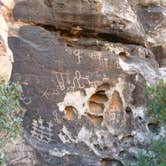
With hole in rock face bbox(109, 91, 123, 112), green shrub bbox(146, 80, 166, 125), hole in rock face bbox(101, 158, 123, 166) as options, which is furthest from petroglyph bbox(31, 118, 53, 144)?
green shrub bbox(146, 80, 166, 125)

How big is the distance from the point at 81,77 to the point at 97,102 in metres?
0.53

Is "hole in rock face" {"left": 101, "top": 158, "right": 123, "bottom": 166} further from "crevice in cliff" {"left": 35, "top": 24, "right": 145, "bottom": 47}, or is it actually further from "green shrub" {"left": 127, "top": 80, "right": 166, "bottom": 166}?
"crevice in cliff" {"left": 35, "top": 24, "right": 145, "bottom": 47}

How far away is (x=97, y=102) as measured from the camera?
841cm

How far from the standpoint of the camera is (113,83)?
8.59m

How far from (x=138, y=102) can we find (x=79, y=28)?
1.68m

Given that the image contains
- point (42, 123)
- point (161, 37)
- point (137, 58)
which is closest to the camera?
point (42, 123)

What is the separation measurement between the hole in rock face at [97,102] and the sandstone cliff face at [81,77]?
2cm

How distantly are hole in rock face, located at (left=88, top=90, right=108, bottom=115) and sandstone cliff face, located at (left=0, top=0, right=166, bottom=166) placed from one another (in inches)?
0.6

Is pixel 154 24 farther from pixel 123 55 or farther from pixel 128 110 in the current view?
pixel 128 110

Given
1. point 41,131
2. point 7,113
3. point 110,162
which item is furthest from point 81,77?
point 7,113

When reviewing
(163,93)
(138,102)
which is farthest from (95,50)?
(163,93)

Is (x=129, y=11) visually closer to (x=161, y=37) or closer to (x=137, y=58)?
(x=137, y=58)

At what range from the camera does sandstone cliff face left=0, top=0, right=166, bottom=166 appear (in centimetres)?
751

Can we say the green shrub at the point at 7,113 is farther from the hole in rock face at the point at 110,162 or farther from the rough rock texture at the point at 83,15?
the rough rock texture at the point at 83,15
